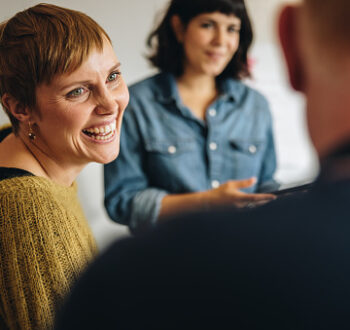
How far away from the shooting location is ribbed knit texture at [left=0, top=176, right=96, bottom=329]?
0.61 metres

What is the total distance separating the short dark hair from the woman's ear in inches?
18.6

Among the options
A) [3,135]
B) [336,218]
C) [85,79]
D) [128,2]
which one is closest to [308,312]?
[336,218]

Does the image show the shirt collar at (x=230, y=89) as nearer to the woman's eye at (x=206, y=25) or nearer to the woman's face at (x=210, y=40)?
the woman's face at (x=210, y=40)

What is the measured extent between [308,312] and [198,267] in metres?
0.09

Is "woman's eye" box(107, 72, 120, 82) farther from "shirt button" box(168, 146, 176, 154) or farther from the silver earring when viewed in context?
"shirt button" box(168, 146, 176, 154)

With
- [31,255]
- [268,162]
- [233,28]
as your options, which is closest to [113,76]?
[31,255]

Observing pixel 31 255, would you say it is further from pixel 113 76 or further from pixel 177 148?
pixel 177 148

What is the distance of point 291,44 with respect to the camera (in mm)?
340

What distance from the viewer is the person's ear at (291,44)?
1.09 ft

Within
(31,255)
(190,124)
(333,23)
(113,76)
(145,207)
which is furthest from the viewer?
(190,124)

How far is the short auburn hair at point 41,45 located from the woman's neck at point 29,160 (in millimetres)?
99

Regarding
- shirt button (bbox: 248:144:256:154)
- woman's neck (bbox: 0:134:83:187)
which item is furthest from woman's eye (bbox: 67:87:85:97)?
shirt button (bbox: 248:144:256:154)

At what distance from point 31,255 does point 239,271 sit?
1.36 feet

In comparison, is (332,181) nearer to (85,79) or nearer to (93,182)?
Result: (85,79)
